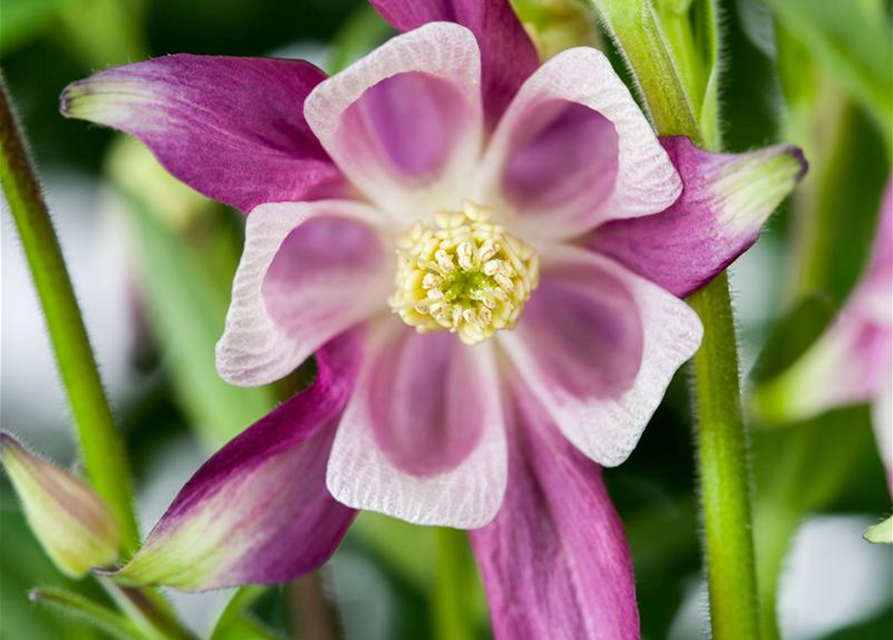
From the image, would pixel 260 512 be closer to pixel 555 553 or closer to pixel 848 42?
pixel 555 553

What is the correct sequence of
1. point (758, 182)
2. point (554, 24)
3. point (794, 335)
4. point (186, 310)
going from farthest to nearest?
point (186, 310), point (794, 335), point (554, 24), point (758, 182)

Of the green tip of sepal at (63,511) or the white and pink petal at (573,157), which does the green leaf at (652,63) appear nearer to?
the white and pink petal at (573,157)

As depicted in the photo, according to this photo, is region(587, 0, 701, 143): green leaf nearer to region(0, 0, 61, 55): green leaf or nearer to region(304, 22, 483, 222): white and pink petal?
region(304, 22, 483, 222): white and pink petal

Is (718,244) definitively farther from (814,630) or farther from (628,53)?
(814,630)

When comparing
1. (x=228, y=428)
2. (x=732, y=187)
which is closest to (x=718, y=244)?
(x=732, y=187)

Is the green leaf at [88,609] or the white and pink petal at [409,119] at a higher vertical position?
the white and pink petal at [409,119]

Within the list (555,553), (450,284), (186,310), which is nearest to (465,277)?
(450,284)

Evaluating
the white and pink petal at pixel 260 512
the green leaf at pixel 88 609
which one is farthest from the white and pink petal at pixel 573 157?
the green leaf at pixel 88 609
